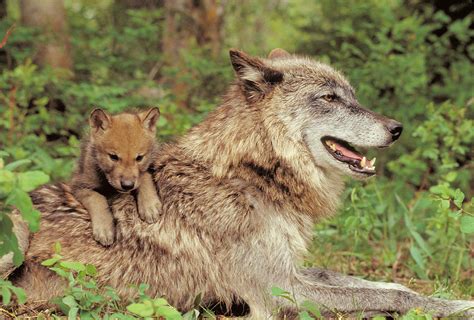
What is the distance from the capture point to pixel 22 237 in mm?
4301

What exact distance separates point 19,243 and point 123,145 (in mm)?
922

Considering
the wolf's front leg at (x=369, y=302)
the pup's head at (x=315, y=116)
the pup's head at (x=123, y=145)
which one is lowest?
the wolf's front leg at (x=369, y=302)

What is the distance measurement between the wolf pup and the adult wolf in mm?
94

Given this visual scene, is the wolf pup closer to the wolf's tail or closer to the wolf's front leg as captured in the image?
the wolf's tail

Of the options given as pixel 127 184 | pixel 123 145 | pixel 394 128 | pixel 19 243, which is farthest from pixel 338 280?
pixel 19 243

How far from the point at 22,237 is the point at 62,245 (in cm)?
26

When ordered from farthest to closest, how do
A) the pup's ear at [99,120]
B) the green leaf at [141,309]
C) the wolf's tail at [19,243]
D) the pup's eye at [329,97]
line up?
the pup's eye at [329,97], the pup's ear at [99,120], the wolf's tail at [19,243], the green leaf at [141,309]

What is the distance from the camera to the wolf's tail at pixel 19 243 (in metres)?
4.23

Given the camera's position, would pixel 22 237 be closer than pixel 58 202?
Yes

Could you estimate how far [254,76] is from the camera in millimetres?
4695

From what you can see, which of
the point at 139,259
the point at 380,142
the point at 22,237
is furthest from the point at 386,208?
the point at 22,237

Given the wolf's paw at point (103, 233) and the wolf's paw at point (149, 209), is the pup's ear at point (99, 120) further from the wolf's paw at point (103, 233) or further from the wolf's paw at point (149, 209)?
the wolf's paw at point (103, 233)

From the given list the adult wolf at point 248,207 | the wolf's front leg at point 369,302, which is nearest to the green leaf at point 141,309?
the adult wolf at point 248,207

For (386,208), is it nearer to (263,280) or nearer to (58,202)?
(263,280)
